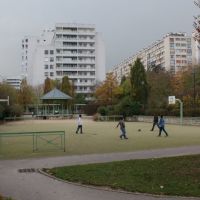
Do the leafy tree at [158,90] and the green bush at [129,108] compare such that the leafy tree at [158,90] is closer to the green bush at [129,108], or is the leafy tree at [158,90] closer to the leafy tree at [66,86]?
the green bush at [129,108]

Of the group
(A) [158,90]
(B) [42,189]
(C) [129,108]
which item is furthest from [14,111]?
(B) [42,189]

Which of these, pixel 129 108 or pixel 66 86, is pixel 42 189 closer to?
pixel 129 108

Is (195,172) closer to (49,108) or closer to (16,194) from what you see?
(16,194)

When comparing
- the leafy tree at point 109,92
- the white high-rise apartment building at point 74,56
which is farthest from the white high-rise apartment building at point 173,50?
the leafy tree at point 109,92

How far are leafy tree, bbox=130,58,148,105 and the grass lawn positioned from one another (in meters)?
57.7

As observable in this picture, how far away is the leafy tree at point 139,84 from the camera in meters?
73.2

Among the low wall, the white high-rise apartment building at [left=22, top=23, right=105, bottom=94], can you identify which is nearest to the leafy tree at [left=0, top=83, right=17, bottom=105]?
the low wall

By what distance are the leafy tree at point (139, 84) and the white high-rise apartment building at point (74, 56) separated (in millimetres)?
65181

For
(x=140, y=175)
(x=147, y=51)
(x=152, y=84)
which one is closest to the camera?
(x=140, y=175)

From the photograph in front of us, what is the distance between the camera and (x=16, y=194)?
10.5 meters

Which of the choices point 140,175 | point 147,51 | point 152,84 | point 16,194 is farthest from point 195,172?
point 147,51

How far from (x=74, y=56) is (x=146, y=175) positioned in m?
131

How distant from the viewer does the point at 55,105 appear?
8969 cm

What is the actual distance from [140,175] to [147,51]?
141 meters
